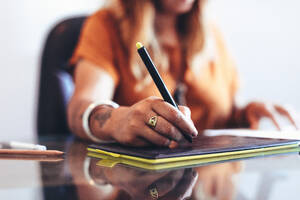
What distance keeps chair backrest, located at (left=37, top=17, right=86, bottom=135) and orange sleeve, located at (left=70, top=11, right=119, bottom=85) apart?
14 cm

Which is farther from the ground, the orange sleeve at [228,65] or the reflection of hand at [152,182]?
the orange sleeve at [228,65]

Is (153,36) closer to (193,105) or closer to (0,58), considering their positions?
(193,105)

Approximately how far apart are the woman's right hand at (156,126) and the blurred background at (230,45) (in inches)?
50.3

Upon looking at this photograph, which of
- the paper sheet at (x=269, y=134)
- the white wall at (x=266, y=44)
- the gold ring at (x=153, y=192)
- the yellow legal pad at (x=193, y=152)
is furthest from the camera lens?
the white wall at (x=266, y=44)

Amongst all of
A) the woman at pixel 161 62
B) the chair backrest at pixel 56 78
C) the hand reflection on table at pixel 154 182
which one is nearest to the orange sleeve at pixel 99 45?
the woman at pixel 161 62

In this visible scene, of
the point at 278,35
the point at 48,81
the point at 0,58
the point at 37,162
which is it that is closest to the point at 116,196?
the point at 37,162

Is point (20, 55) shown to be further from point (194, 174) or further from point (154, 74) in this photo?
point (194, 174)

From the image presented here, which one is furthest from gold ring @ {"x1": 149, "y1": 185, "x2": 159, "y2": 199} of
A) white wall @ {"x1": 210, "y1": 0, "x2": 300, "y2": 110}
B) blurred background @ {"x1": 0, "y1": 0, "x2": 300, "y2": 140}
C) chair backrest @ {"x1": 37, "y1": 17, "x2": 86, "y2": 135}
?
white wall @ {"x1": 210, "y1": 0, "x2": 300, "y2": 110}

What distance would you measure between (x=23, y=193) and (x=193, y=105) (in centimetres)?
87

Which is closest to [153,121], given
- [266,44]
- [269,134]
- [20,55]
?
[269,134]

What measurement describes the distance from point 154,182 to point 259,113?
0.70m

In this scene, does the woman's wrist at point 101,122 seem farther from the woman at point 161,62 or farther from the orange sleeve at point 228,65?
the orange sleeve at point 228,65

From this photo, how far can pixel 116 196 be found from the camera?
0.33 m

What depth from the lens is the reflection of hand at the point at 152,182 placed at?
332 mm
